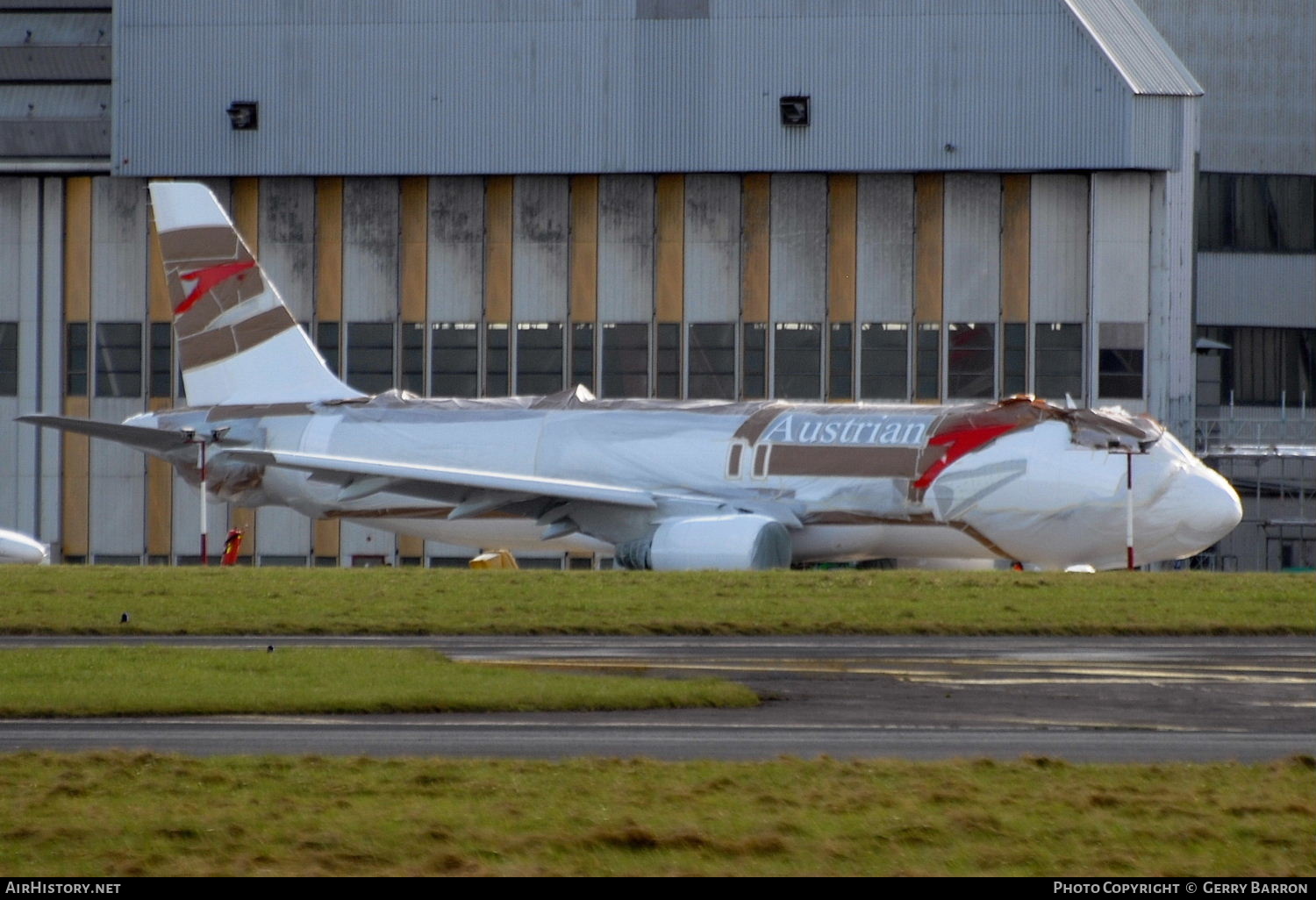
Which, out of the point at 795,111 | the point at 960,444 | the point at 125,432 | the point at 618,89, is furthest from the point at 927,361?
the point at 125,432

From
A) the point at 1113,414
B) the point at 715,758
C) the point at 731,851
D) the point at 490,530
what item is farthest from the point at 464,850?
the point at 490,530

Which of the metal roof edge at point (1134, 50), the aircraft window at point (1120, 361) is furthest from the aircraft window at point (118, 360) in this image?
the metal roof edge at point (1134, 50)

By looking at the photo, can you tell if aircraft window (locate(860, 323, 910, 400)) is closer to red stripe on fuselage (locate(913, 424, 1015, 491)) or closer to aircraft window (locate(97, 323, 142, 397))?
red stripe on fuselage (locate(913, 424, 1015, 491))

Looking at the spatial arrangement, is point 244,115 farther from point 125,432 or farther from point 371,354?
point 125,432

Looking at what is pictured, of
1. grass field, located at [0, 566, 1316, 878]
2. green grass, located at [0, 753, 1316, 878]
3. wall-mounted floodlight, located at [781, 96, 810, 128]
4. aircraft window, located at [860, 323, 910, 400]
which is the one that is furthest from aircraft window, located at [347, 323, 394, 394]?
green grass, located at [0, 753, 1316, 878]

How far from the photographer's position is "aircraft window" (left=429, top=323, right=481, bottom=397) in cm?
4928

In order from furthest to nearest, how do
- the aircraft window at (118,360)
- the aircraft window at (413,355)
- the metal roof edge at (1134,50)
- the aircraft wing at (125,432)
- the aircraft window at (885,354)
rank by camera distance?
the aircraft window at (118,360) → the aircraft window at (413,355) → the aircraft window at (885,354) → the metal roof edge at (1134,50) → the aircraft wing at (125,432)

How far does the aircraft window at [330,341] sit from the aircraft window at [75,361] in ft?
20.4

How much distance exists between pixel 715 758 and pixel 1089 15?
38.8m

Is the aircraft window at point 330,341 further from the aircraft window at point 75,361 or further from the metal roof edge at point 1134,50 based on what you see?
the metal roof edge at point 1134,50

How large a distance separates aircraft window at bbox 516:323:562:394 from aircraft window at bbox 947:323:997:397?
10055mm

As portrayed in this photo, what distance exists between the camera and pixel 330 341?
49531 mm

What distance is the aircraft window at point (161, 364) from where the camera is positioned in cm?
4941

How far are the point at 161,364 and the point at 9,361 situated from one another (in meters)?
4.16
